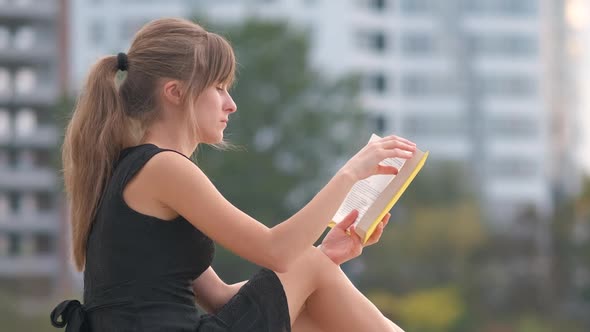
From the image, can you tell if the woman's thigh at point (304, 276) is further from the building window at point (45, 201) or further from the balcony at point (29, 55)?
the balcony at point (29, 55)

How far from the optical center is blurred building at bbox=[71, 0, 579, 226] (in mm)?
27953

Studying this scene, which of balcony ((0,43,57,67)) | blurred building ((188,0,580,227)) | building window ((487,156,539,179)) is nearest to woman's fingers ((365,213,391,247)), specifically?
blurred building ((188,0,580,227))

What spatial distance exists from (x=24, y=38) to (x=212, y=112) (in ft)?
91.4

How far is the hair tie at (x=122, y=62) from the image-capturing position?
5.77 ft

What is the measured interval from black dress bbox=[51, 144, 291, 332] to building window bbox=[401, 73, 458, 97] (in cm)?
2689

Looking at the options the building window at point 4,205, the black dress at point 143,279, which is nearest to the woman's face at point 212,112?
the black dress at point 143,279

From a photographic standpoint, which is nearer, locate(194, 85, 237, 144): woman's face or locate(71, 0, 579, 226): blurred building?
locate(194, 85, 237, 144): woman's face

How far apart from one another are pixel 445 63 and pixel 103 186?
29.1m

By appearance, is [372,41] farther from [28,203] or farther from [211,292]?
[211,292]

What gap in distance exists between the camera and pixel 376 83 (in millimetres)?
28375

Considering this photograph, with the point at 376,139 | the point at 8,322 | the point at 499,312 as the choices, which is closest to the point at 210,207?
the point at 376,139

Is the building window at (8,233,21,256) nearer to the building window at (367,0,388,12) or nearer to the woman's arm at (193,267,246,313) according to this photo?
the building window at (367,0,388,12)

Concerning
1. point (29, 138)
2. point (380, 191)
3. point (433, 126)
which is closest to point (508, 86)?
point (433, 126)

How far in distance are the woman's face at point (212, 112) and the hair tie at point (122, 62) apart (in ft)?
0.41
